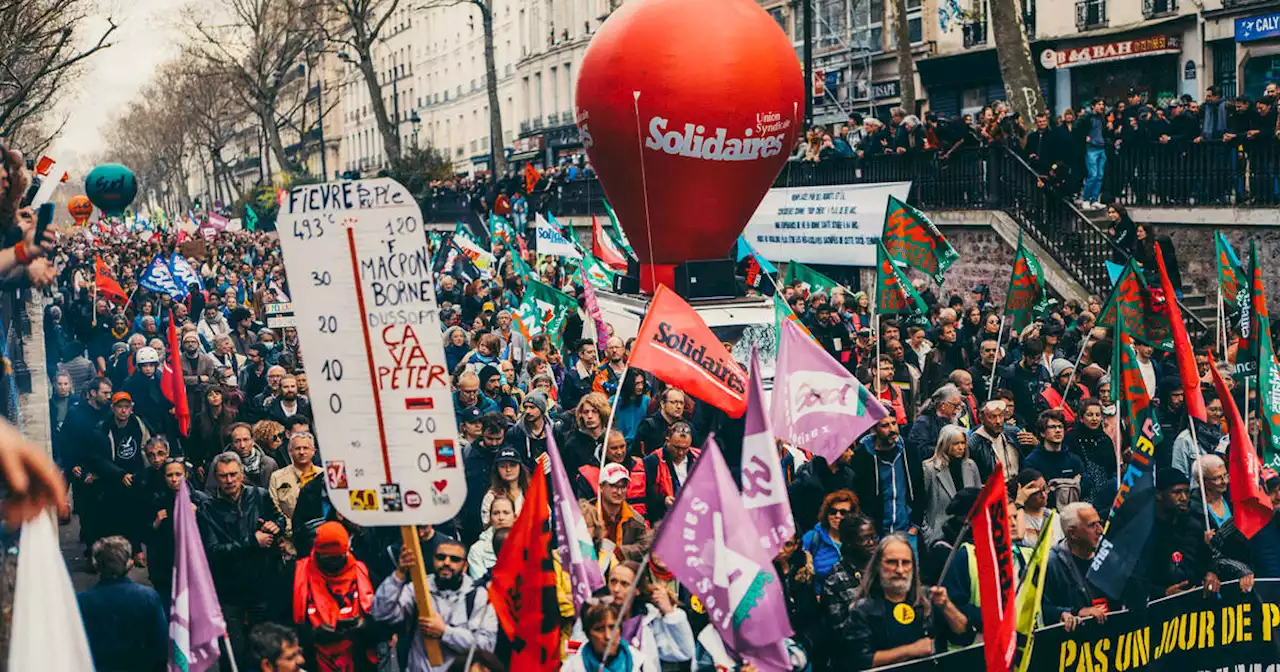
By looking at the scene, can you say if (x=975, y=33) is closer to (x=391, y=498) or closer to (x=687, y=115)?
(x=687, y=115)

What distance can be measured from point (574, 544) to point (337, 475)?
131 centimetres

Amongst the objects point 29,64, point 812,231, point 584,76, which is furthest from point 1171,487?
point 29,64

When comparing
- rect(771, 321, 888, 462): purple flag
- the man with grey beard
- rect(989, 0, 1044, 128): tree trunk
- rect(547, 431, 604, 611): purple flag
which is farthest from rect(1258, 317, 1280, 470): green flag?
rect(989, 0, 1044, 128): tree trunk

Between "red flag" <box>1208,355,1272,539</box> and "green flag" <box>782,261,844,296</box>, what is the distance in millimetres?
8733

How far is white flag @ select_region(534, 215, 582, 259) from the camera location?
20.4 metres

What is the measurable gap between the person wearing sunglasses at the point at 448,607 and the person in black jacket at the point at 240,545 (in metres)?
1.57

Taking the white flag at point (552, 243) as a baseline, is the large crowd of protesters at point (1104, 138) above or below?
above

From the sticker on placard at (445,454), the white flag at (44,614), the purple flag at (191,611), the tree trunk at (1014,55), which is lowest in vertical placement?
the purple flag at (191,611)

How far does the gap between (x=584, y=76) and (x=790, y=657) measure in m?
10.1

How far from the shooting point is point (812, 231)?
2522 centimetres

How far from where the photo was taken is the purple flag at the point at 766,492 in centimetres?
675

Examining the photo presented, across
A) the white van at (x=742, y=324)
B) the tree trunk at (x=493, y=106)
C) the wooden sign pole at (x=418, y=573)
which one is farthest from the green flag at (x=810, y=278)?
the tree trunk at (x=493, y=106)

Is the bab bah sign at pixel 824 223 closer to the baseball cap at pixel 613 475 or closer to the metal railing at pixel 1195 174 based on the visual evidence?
the metal railing at pixel 1195 174

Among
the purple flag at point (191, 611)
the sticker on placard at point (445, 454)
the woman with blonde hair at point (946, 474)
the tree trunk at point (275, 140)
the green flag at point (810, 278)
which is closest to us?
the sticker on placard at point (445, 454)
